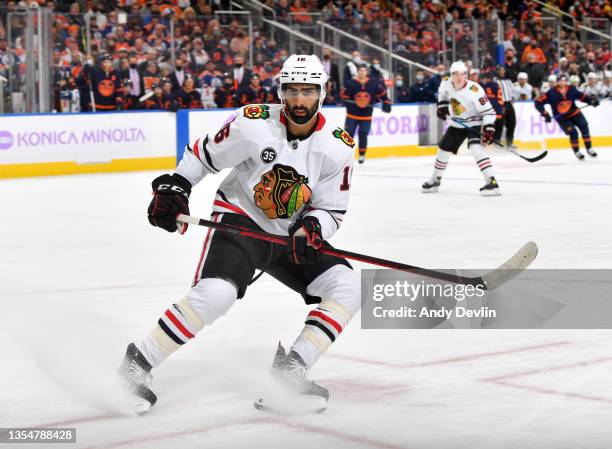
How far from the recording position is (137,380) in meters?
3.70

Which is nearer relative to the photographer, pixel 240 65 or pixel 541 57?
pixel 240 65

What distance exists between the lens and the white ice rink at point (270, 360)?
3.49 meters

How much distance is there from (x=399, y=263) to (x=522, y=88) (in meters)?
15.5

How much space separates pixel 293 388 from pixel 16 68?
11155 millimetres

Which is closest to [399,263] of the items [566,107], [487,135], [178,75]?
[487,135]

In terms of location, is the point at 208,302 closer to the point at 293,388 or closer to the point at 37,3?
the point at 293,388

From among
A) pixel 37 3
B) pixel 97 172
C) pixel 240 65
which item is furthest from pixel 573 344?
pixel 37 3

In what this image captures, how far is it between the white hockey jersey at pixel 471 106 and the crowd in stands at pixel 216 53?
455 cm

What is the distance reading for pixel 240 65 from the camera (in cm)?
1602

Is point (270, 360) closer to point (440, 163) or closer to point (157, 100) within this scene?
point (440, 163)

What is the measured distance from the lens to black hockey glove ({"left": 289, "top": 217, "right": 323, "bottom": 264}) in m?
3.83

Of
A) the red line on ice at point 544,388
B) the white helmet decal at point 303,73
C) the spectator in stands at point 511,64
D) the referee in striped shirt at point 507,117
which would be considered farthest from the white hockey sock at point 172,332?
the spectator in stands at point 511,64

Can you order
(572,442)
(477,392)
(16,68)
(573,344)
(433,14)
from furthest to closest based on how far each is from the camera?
(433,14), (16,68), (573,344), (477,392), (572,442)
